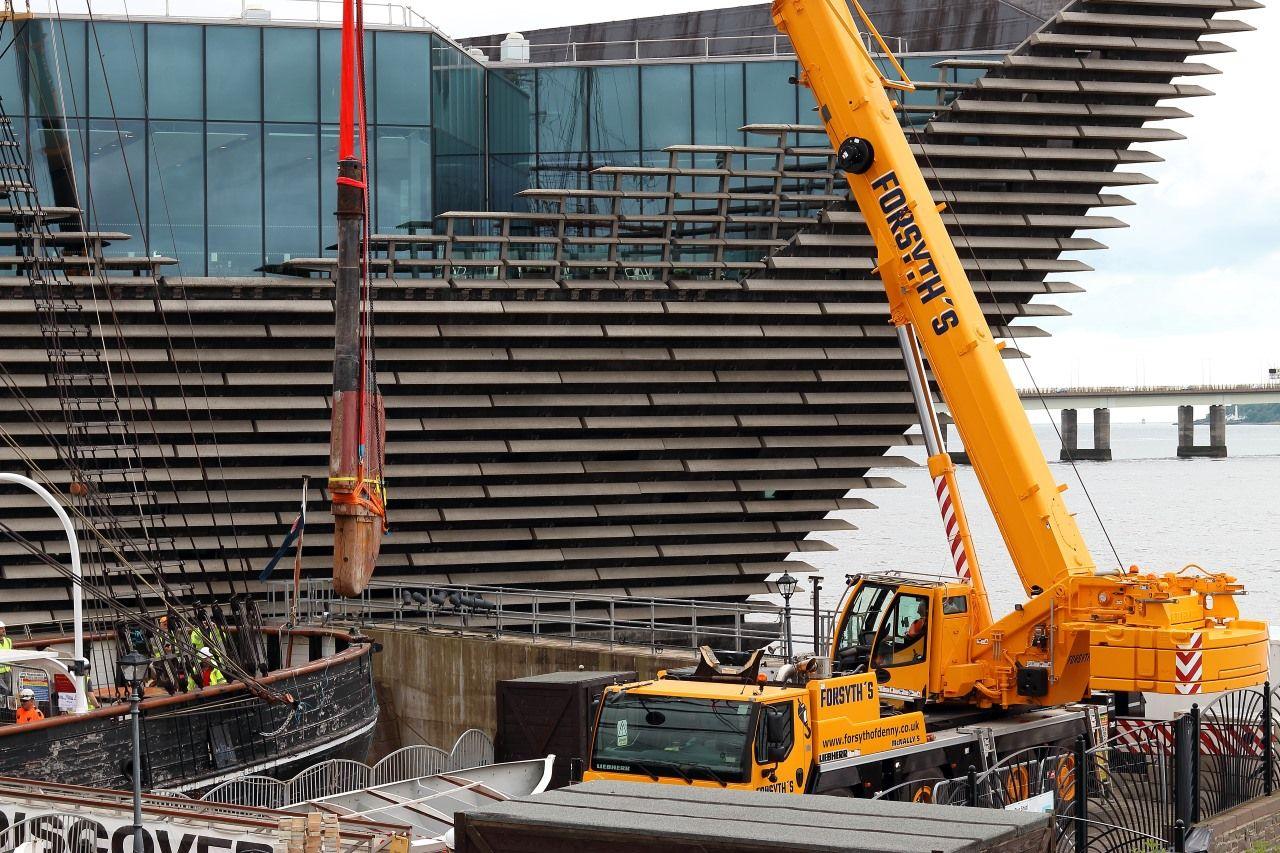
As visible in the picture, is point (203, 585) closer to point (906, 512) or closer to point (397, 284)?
point (397, 284)

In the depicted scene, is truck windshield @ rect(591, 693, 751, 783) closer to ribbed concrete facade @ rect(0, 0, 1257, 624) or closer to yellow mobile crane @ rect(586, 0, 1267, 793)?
yellow mobile crane @ rect(586, 0, 1267, 793)

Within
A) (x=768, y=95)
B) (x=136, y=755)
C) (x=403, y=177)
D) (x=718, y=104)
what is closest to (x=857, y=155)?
(x=136, y=755)

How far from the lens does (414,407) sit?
25375mm

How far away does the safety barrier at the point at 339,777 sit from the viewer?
1609 centimetres

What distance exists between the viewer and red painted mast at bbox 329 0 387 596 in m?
13.3

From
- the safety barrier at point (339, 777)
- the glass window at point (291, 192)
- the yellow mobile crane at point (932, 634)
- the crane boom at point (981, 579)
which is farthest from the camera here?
the glass window at point (291, 192)

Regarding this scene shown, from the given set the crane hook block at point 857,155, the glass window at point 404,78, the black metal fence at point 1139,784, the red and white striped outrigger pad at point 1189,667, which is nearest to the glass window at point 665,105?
the glass window at point 404,78

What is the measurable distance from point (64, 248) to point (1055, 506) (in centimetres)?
1522

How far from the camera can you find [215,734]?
1641 cm

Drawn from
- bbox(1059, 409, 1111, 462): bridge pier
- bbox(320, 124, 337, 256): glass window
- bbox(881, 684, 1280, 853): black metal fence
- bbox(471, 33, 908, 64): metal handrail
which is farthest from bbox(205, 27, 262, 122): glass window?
bbox(1059, 409, 1111, 462): bridge pier

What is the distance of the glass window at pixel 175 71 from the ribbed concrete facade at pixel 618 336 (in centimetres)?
279

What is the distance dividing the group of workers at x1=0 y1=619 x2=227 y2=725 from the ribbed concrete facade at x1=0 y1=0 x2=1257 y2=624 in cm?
672

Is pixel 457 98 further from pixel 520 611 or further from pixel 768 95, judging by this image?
pixel 520 611

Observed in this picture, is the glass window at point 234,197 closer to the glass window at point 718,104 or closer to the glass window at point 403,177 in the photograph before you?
the glass window at point 403,177
